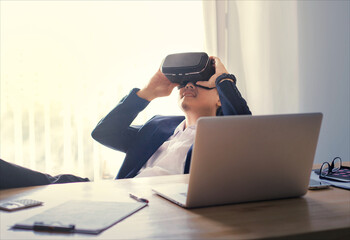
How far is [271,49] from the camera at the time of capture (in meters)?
3.31

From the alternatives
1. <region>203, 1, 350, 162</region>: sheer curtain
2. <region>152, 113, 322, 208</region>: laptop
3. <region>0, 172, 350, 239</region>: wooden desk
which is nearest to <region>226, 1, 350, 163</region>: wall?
<region>203, 1, 350, 162</region>: sheer curtain

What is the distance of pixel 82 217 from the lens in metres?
0.89

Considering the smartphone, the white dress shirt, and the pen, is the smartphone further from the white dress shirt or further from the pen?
the white dress shirt

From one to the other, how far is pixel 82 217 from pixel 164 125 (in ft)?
4.20

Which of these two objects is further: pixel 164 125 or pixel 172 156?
pixel 164 125

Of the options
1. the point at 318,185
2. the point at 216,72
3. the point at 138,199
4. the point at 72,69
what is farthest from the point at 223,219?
the point at 72,69

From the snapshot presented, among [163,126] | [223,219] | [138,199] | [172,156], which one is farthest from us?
[163,126]

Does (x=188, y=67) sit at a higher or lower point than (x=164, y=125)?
higher

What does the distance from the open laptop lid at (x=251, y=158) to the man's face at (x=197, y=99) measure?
3.35 feet

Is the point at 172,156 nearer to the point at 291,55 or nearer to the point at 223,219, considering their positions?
the point at 223,219

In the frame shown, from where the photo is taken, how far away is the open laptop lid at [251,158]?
3.04 feet

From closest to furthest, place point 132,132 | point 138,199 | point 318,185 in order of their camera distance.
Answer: point 138,199, point 318,185, point 132,132

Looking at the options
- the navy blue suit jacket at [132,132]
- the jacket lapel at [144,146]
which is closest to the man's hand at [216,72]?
the navy blue suit jacket at [132,132]

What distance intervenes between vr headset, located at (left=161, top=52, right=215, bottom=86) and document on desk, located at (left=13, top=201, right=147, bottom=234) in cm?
101
